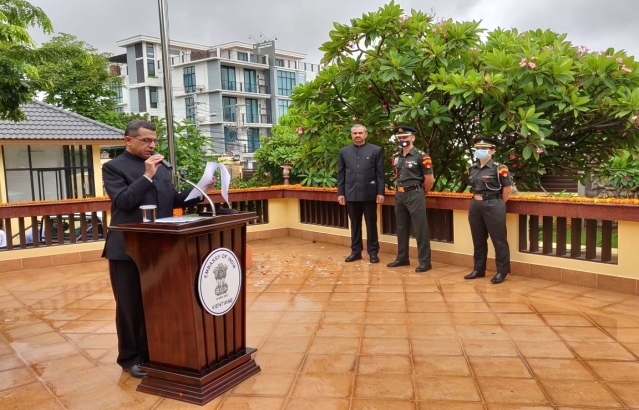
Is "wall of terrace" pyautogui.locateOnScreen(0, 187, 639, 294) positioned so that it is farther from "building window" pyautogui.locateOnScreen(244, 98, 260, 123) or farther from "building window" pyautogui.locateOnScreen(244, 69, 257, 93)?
"building window" pyautogui.locateOnScreen(244, 69, 257, 93)

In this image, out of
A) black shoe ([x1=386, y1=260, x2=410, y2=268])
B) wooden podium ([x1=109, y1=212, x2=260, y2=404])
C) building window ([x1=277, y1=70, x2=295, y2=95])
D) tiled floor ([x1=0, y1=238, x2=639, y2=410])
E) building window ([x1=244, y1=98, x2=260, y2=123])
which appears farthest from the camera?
building window ([x1=277, y1=70, x2=295, y2=95])

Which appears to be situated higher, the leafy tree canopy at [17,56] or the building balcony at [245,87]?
the building balcony at [245,87]

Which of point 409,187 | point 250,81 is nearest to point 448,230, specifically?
point 409,187

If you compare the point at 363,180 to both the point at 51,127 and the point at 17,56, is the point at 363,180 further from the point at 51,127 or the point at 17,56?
the point at 51,127

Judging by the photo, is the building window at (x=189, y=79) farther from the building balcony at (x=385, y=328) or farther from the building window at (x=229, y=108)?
the building balcony at (x=385, y=328)

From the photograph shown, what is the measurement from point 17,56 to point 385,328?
4450 millimetres

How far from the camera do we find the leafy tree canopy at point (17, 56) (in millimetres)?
4504

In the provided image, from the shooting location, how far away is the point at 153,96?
39062mm

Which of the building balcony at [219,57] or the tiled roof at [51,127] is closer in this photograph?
the tiled roof at [51,127]

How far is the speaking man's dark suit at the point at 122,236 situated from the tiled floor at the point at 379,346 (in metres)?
0.21

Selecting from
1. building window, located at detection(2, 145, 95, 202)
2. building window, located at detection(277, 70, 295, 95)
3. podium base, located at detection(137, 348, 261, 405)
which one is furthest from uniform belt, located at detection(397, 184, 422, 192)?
building window, located at detection(277, 70, 295, 95)

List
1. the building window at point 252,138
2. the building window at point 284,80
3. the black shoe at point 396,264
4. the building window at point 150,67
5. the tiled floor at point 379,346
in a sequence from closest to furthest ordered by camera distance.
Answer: the tiled floor at point 379,346, the black shoe at point 396,264, the building window at point 150,67, the building window at point 252,138, the building window at point 284,80

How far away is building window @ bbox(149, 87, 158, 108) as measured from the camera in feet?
127

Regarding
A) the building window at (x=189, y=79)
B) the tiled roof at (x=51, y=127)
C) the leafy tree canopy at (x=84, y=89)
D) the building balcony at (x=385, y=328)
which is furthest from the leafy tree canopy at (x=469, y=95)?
the building window at (x=189, y=79)
